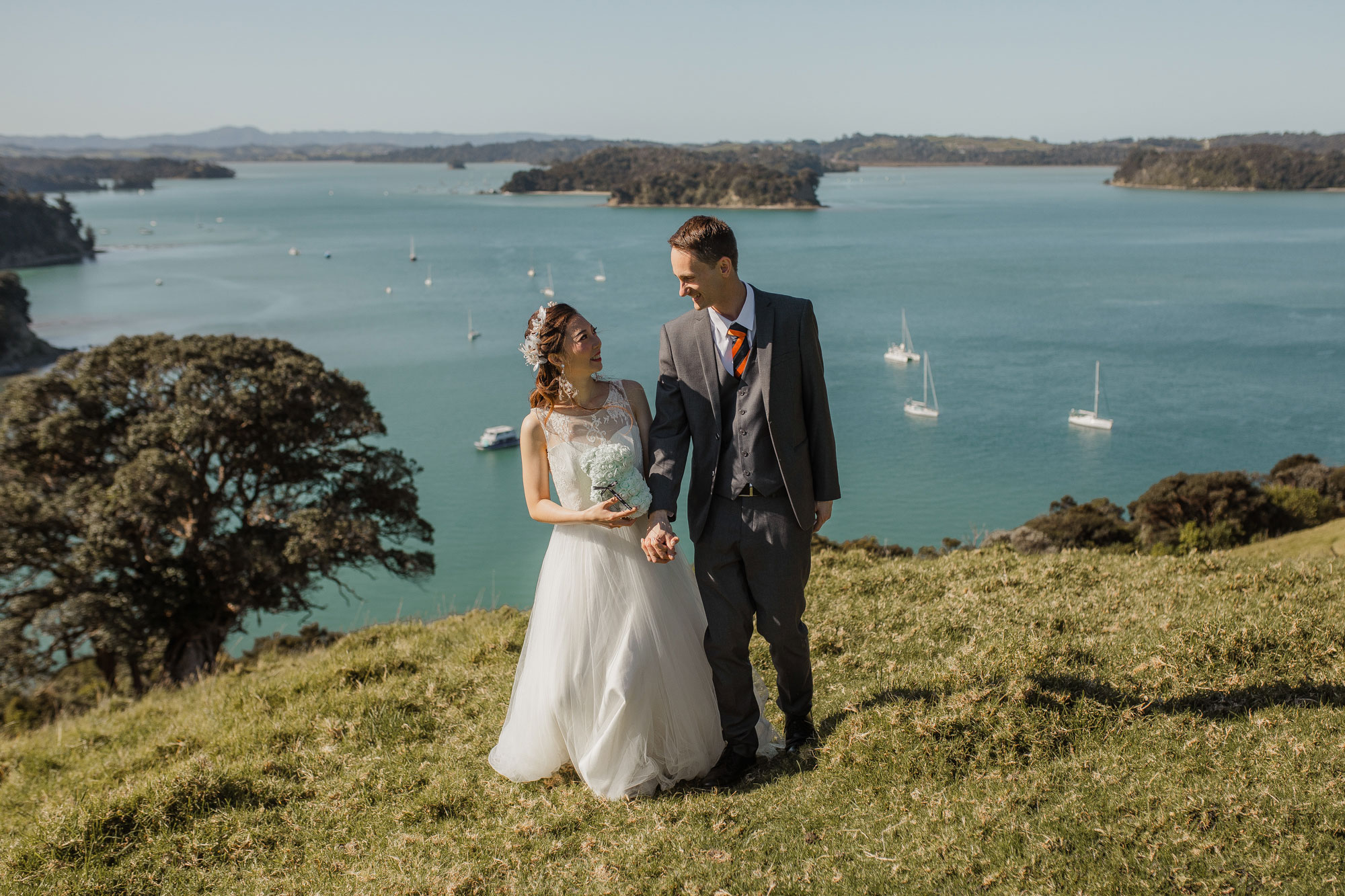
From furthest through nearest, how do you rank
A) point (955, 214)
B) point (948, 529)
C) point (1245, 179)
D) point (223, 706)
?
point (1245, 179), point (955, 214), point (948, 529), point (223, 706)

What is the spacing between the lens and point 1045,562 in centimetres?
620

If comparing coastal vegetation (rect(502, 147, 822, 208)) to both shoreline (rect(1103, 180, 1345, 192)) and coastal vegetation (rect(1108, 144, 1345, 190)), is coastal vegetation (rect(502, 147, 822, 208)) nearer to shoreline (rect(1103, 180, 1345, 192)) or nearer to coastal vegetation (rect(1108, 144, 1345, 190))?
shoreline (rect(1103, 180, 1345, 192))

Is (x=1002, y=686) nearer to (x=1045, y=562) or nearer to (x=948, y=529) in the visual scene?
(x=1045, y=562)

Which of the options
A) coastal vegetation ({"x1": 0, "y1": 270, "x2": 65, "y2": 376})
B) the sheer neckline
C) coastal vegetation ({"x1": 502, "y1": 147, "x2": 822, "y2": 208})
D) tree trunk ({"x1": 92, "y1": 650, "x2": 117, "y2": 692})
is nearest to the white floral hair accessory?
the sheer neckline

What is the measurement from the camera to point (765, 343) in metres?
3.29

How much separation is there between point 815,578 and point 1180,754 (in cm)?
333

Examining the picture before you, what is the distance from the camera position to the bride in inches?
141

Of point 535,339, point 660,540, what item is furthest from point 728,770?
point 535,339

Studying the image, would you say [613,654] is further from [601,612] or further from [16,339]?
[16,339]

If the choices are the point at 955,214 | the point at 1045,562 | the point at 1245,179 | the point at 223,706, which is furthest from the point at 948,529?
the point at 1245,179

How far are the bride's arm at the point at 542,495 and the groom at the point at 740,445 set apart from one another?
180mm

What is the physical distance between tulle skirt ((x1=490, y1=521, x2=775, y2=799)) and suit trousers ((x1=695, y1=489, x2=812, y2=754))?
0.15 meters

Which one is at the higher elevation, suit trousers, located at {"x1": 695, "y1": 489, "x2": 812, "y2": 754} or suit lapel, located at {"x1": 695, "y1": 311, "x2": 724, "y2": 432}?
suit lapel, located at {"x1": 695, "y1": 311, "x2": 724, "y2": 432}

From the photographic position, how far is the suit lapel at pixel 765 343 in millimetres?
3283
